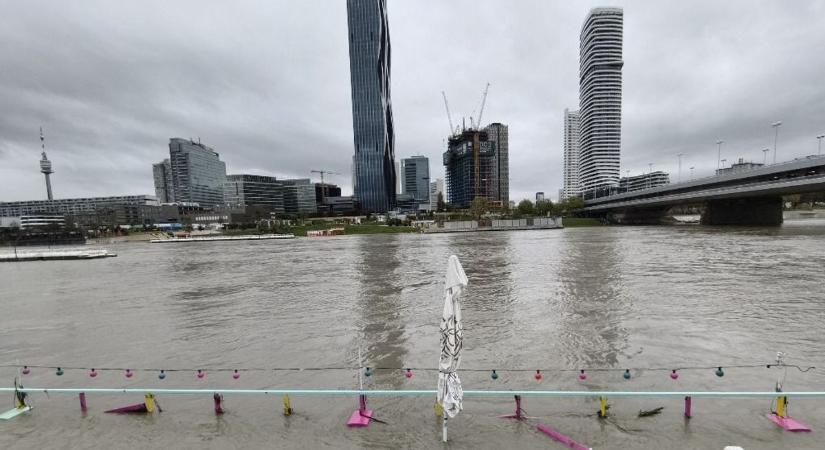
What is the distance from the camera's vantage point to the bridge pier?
247 ft

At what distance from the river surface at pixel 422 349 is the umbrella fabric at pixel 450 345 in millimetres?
1136

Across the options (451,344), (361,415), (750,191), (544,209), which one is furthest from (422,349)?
(544,209)

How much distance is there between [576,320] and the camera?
45.3ft

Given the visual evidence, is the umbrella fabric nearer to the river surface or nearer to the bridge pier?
the river surface

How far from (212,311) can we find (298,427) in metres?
13.5

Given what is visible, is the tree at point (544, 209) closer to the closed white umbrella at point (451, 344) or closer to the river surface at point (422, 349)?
the river surface at point (422, 349)

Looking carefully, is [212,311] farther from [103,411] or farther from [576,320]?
[576,320]

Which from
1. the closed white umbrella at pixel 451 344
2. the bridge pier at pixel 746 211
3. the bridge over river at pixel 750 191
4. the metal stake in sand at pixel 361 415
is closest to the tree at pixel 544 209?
the bridge over river at pixel 750 191

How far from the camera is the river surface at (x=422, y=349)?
6.74 meters

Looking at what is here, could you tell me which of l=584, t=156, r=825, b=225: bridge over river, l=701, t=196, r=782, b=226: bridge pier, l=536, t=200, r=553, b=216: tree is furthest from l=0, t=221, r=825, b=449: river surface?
l=536, t=200, r=553, b=216: tree

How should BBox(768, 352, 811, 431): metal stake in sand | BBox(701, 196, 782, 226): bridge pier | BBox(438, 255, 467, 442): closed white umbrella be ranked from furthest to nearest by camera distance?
BBox(701, 196, 782, 226): bridge pier
BBox(768, 352, 811, 431): metal stake in sand
BBox(438, 255, 467, 442): closed white umbrella

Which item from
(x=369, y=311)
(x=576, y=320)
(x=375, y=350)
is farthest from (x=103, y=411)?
(x=576, y=320)

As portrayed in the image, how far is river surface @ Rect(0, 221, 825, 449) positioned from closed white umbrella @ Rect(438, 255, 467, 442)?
1.14 m

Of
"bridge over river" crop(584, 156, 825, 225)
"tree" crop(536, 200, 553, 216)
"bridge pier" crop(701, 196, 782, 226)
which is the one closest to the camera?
"bridge over river" crop(584, 156, 825, 225)
